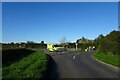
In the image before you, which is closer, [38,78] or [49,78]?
[38,78]

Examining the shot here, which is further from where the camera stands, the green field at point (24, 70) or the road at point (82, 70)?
the road at point (82, 70)

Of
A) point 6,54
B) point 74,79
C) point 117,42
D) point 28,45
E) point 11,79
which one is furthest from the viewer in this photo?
point 28,45

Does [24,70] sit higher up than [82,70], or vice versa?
[24,70]

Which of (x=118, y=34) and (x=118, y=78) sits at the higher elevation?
(x=118, y=34)

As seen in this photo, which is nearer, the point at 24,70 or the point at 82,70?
the point at 24,70

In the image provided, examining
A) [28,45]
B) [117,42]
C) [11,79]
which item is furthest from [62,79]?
[28,45]

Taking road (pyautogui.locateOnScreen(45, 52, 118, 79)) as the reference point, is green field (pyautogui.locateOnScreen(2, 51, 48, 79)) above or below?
above

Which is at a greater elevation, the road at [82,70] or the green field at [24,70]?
the green field at [24,70]

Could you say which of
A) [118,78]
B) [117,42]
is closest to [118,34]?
[117,42]

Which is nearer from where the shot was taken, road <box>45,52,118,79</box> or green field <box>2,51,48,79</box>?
green field <box>2,51,48,79</box>

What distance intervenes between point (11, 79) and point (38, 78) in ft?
4.96

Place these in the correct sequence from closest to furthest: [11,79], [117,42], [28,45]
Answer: [11,79]
[117,42]
[28,45]

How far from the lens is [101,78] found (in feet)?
60.7

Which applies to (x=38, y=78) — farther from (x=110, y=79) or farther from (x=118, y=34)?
(x=118, y=34)
